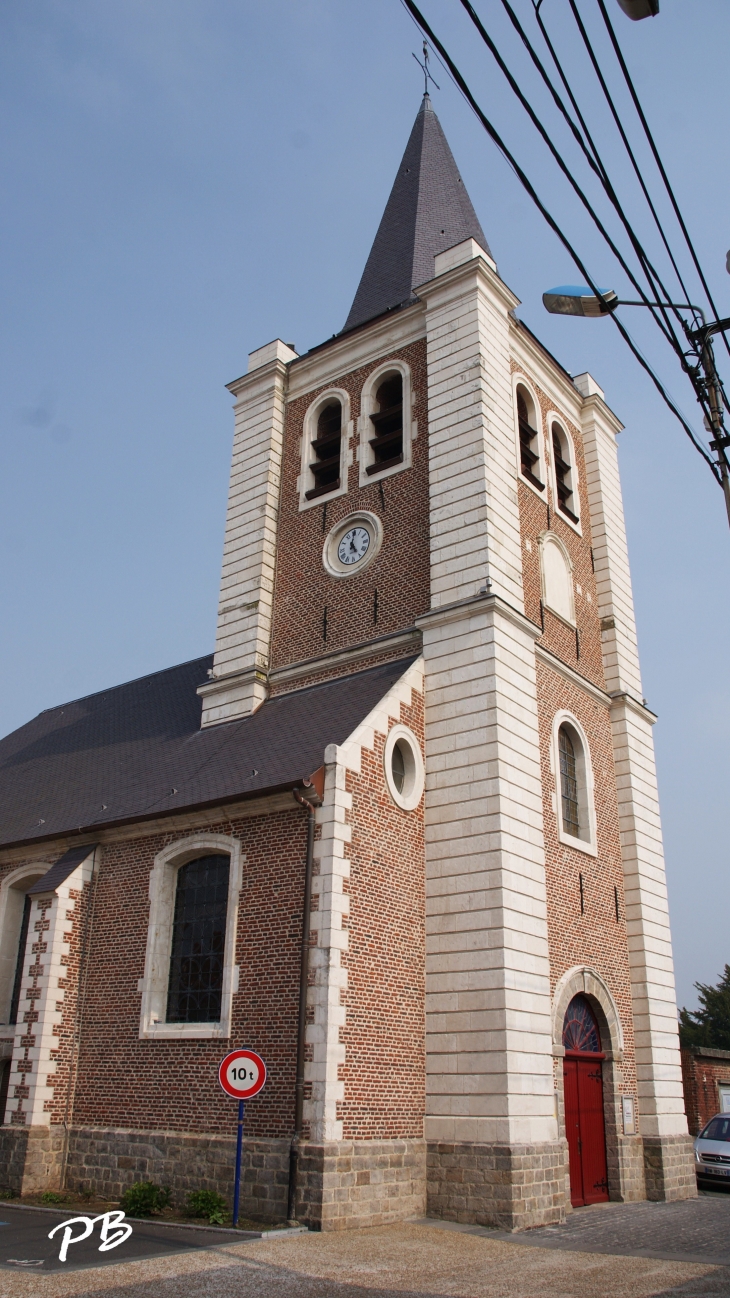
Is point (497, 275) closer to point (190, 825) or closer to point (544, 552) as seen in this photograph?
point (544, 552)

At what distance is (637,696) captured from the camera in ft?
57.7

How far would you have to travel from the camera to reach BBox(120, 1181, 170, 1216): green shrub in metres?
11.0

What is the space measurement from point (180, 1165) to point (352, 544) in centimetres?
960

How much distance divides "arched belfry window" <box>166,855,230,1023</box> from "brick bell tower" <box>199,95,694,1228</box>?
7.08ft

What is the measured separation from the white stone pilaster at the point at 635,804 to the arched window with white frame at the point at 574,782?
1.20 meters

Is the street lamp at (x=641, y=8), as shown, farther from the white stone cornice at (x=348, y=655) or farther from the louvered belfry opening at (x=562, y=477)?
the louvered belfry opening at (x=562, y=477)

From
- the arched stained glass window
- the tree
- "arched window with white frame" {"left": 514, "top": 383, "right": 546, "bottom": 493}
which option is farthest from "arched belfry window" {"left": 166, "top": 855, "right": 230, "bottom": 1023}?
the tree

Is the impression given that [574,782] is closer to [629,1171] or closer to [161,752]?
[629,1171]

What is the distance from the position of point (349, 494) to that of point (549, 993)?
8.88 metres

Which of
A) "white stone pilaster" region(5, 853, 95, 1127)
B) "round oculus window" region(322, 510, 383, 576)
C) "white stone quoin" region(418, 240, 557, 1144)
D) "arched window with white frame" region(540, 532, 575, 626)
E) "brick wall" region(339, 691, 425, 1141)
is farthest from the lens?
"round oculus window" region(322, 510, 383, 576)

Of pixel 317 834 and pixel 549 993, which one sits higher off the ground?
pixel 317 834

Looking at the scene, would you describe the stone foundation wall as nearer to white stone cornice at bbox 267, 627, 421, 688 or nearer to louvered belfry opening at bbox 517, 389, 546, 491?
white stone cornice at bbox 267, 627, 421, 688

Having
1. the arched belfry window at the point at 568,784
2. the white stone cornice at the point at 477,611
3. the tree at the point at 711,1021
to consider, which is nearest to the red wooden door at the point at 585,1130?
the arched belfry window at the point at 568,784

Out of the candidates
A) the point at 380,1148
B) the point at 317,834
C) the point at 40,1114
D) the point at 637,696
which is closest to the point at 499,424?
the point at 637,696
